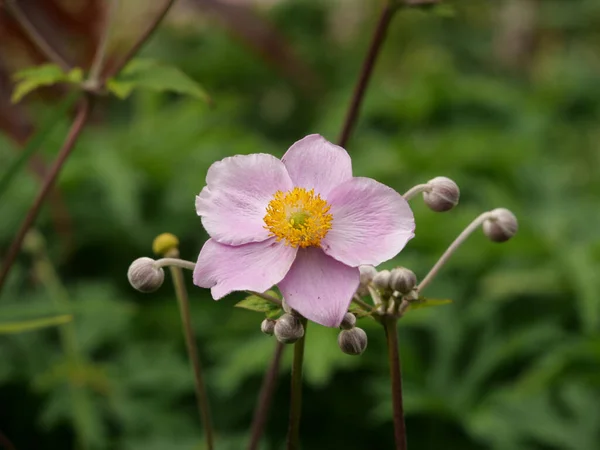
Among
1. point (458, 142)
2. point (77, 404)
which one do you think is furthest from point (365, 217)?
point (458, 142)

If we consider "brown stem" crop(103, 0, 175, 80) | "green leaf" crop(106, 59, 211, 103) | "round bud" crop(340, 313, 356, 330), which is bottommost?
"round bud" crop(340, 313, 356, 330)

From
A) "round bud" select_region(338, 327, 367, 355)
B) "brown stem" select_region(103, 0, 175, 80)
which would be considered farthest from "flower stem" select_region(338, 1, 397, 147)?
"round bud" select_region(338, 327, 367, 355)

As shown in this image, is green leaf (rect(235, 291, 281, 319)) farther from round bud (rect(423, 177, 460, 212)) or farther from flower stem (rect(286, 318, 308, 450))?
round bud (rect(423, 177, 460, 212))

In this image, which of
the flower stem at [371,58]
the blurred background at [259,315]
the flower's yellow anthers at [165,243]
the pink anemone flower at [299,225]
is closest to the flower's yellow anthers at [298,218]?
the pink anemone flower at [299,225]

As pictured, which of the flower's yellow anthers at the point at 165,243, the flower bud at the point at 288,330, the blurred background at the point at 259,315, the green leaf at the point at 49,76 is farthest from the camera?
the blurred background at the point at 259,315

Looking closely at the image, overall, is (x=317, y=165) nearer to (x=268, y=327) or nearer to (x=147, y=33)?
(x=268, y=327)

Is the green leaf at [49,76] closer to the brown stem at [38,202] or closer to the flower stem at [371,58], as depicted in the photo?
the brown stem at [38,202]

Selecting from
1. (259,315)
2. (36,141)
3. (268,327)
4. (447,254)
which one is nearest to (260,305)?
(268,327)
